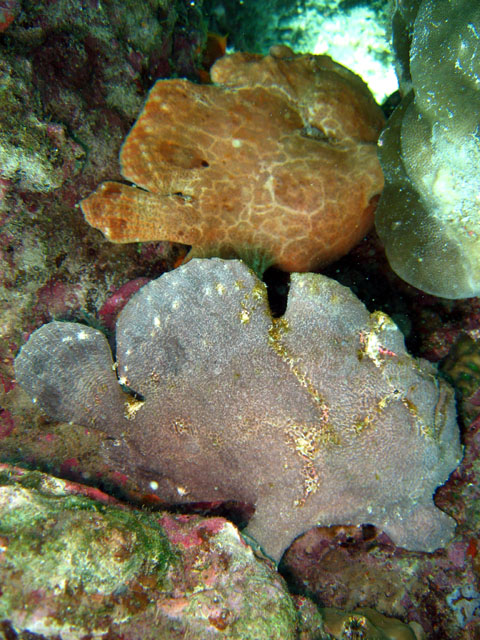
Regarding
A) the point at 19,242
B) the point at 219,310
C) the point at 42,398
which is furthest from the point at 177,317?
the point at 19,242

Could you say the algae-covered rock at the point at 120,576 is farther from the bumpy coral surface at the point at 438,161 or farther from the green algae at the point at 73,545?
the bumpy coral surface at the point at 438,161

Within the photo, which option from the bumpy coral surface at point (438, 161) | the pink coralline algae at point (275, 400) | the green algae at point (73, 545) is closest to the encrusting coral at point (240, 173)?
the bumpy coral surface at point (438, 161)

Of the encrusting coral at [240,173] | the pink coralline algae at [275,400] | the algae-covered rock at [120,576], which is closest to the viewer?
the algae-covered rock at [120,576]

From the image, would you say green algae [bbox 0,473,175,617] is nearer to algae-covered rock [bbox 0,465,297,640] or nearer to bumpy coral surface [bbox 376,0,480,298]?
algae-covered rock [bbox 0,465,297,640]

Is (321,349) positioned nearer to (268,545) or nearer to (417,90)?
(268,545)

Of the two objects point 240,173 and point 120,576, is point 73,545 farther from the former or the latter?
point 240,173

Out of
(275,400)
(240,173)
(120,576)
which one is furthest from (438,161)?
(120,576)
